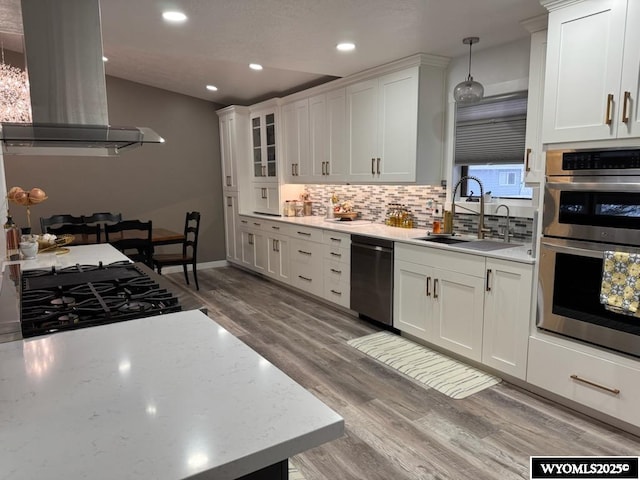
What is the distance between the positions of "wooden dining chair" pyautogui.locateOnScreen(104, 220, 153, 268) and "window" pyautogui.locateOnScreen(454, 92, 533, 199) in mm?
3256

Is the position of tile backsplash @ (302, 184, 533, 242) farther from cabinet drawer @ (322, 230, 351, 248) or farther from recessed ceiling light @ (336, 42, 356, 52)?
recessed ceiling light @ (336, 42, 356, 52)

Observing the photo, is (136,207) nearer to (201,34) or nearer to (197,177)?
(197,177)

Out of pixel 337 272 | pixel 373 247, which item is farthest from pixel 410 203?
pixel 337 272

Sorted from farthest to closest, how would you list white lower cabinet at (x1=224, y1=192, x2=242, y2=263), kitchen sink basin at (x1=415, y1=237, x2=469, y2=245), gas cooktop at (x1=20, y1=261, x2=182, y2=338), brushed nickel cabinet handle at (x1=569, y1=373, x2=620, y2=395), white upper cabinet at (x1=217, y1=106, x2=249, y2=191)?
1. white lower cabinet at (x1=224, y1=192, x2=242, y2=263)
2. white upper cabinet at (x1=217, y1=106, x2=249, y2=191)
3. kitchen sink basin at (x1=415, y1=237, x2=469, y2=245)
4. brushed nickel cabinet handle at (x1=569, y1=373, x2=620, y2=395)
5. gas cooktop at (x1=20, y1=261, x2=182, y2=338)

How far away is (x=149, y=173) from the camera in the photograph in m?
6.21

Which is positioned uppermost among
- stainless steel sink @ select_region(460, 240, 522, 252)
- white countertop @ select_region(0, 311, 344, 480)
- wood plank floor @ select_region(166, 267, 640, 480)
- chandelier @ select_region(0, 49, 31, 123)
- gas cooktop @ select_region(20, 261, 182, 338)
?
chandelier @ select_region(0, 49, 31, 123)

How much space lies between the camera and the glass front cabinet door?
5824mm

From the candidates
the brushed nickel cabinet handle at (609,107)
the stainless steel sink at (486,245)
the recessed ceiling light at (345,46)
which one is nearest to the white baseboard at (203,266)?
the recessed ceiling light at (345,46)

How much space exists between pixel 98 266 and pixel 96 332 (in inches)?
41.4

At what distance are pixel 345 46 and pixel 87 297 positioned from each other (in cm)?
272

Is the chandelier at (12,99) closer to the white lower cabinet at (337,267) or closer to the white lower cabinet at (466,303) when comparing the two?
the white lower cabinet at (337,267)

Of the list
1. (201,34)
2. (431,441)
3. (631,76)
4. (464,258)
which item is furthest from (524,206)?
(201,34)

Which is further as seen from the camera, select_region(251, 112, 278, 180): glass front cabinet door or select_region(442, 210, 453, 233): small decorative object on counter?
select_region(251, 112, 278, 180): glass front cabinet door

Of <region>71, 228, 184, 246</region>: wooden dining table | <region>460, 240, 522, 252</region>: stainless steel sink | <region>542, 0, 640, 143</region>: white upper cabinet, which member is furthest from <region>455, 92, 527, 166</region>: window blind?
<region>71, 228, 184, 246</region>: wooden dining table
